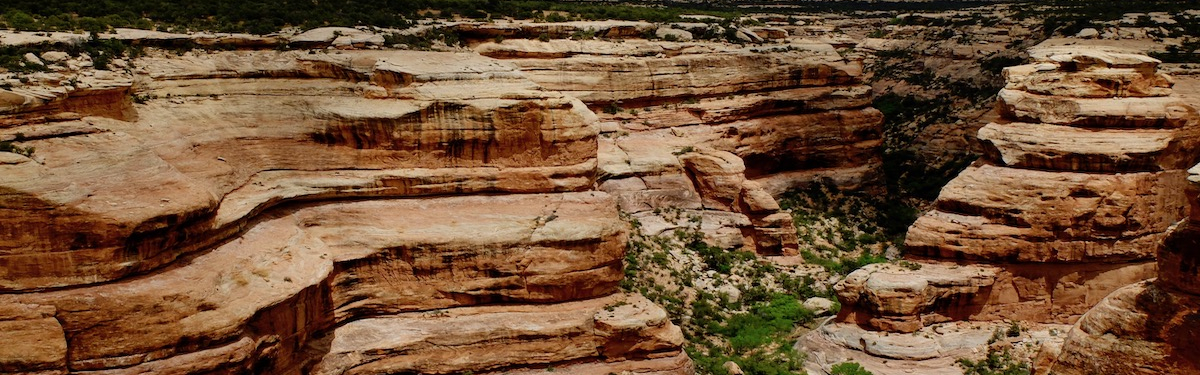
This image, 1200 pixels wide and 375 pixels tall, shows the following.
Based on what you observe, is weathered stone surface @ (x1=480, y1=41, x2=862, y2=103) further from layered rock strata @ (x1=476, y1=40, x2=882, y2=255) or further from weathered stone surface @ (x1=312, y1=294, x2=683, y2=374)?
weathered stone surface @ (x1=312, y1=294, x2=683, y2=374)

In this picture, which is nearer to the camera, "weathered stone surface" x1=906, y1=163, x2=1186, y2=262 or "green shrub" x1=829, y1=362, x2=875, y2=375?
"green shrub" x1=829, y1=362, x2=875, y2=375

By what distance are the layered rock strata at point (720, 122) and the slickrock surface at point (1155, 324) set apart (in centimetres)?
2176

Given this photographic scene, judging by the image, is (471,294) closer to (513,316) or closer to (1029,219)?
(513,316)

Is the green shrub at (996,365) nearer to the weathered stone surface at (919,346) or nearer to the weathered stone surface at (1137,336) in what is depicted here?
the weathered stone surface at (919,346)

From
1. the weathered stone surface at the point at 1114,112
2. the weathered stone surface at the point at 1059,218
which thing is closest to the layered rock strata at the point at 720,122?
the weathered stone surface at the point at 1059,218

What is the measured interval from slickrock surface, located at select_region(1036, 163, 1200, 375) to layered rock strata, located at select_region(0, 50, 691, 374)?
1171 centimetres

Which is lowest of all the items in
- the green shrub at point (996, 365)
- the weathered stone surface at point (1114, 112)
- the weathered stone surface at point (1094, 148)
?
the green shrub at point (996, 365)

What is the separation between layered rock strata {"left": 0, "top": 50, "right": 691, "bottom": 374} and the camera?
2511 cm

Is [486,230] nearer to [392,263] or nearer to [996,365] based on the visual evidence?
[392,263]

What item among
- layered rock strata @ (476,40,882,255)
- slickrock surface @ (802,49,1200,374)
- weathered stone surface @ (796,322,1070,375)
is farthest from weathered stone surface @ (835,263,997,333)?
layered rock strata @ (476,40,882,255)

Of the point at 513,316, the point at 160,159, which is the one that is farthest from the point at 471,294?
the point at 160,159

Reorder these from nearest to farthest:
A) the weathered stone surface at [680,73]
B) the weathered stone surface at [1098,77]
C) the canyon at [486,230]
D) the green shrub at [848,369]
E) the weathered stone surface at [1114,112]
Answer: the canyon at [486,230] → the green shrub at [848,369] → the weathered stone surface at [1114,112] → the weathered stone surface at [1098,77] → the weathered stone surface at [680,73]

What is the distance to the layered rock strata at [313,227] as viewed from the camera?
25.1m

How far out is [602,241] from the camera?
3309 cm
